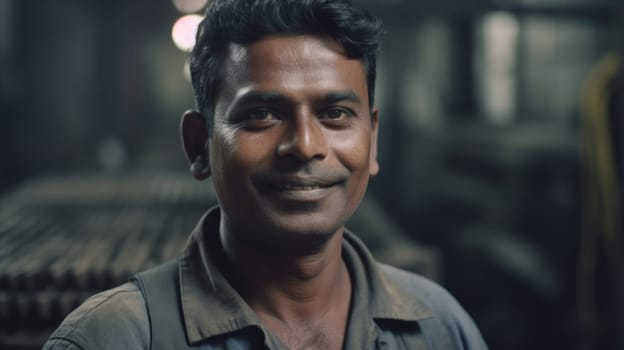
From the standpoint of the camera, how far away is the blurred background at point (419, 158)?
3436mm

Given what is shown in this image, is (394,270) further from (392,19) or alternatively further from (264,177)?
(392,19)

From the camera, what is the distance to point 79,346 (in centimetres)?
153

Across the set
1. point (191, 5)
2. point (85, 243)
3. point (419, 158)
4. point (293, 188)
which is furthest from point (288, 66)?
point (419, 158)

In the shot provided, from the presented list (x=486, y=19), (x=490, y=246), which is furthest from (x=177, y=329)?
(x=486, y=19)

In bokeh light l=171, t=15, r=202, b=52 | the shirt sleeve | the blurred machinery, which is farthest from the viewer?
bokeh light l=171, t=15, r=202, b=52

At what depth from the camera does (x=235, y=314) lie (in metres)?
1.65

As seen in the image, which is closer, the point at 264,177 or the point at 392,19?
the point at 264,177

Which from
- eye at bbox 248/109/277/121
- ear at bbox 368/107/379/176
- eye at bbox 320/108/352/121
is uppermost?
eye at bbox 248/109/277/121

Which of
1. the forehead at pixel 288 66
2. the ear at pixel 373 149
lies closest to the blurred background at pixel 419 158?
the ear at pixel 373 149

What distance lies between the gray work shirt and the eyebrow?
0.40 metres

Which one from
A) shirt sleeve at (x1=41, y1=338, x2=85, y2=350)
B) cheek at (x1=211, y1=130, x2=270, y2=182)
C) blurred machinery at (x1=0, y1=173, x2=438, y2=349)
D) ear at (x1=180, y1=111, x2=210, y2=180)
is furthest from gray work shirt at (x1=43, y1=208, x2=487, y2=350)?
blurred machinery at (x1=0, y1=173, x2=438, y2=349)

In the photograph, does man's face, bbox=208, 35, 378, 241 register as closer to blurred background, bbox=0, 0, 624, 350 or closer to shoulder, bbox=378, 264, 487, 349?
shoulder, bbox=378, 264, 487, 349

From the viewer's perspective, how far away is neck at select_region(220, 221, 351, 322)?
173 centimetres

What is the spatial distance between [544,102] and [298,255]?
207 inches
